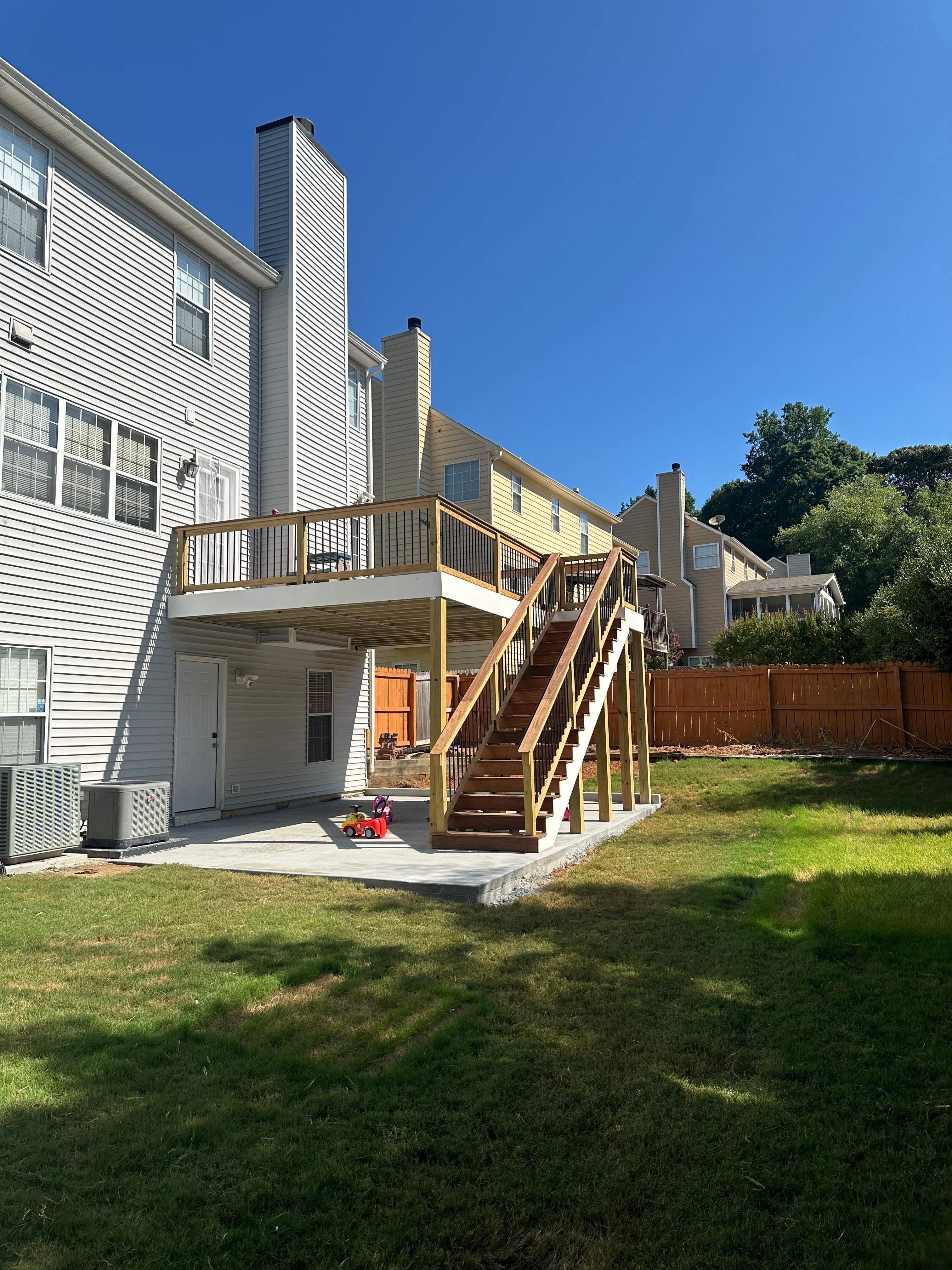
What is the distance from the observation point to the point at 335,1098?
10.7 feet

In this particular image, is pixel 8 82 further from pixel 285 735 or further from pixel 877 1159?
pixel 877 1159

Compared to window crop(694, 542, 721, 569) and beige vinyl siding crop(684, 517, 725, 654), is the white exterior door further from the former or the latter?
window crop(694, 542, 721, 569)

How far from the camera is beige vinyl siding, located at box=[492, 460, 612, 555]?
21859 mm

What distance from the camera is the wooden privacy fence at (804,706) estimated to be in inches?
663

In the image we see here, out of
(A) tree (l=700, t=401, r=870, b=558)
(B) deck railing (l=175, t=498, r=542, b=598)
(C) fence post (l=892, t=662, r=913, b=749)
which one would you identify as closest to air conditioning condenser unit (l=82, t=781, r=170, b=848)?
(B) deck railing (l=175, t=498, r=542, b=598)

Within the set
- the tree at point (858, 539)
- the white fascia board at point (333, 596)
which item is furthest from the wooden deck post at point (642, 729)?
the tree at point (858, 539)

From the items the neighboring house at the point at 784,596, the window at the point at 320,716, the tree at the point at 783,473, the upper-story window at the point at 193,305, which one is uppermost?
the tree at the point at 783,473

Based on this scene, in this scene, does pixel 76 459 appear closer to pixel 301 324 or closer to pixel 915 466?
pixel 301 324

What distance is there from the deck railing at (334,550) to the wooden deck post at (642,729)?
6.63 feet

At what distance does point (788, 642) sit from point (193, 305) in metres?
17.8

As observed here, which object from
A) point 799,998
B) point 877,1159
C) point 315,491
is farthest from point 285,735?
point 877,1159

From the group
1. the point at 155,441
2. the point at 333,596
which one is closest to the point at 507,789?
the point at 333,596

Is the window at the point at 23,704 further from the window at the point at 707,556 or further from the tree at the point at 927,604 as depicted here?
the window at the point at 707,556

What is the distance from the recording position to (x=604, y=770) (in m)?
11.2
